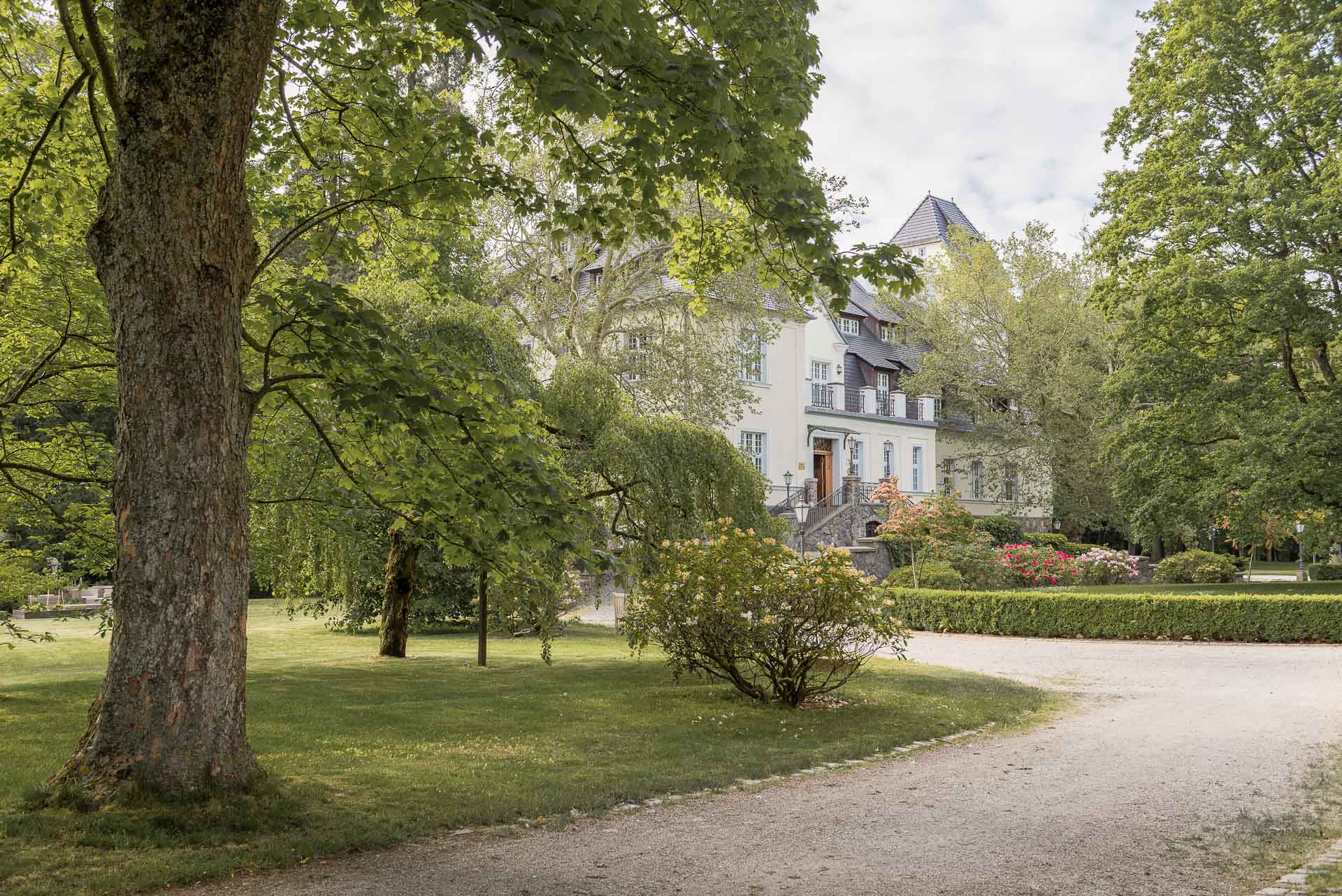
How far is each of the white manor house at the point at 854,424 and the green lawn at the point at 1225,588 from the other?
36.1 feet

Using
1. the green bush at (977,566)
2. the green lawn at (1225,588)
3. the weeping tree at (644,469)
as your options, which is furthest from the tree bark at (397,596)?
the green bush at (977,566)

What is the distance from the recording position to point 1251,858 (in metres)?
5.45

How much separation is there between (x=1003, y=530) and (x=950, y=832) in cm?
3545

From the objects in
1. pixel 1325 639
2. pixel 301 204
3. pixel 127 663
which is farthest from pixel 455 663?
pixel 1325 639

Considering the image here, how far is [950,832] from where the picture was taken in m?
6.04

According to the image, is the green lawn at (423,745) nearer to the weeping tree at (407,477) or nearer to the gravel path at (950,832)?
the gravel path at (950,832)

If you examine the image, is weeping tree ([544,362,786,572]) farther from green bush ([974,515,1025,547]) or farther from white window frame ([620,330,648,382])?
green bush ([974,515,1025,547])

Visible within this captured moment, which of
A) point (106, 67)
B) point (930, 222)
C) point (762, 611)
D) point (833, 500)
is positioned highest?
point (930, 222)

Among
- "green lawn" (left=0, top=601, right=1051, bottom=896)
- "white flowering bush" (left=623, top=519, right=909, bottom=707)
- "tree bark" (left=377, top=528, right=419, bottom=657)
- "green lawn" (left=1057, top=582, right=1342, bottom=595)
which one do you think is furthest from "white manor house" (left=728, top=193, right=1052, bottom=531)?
"white flowering bush" (left=623, top=519, right=909, bottom=707)

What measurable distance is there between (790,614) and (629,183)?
15.6 feet

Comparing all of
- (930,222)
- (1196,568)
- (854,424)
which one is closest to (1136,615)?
(1196,568)

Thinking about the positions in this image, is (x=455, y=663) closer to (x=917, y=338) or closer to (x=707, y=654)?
(x=707, y=654)

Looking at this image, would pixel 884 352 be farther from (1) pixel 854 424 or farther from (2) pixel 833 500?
(2) pixel 833 500

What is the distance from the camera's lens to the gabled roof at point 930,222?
171 feet
